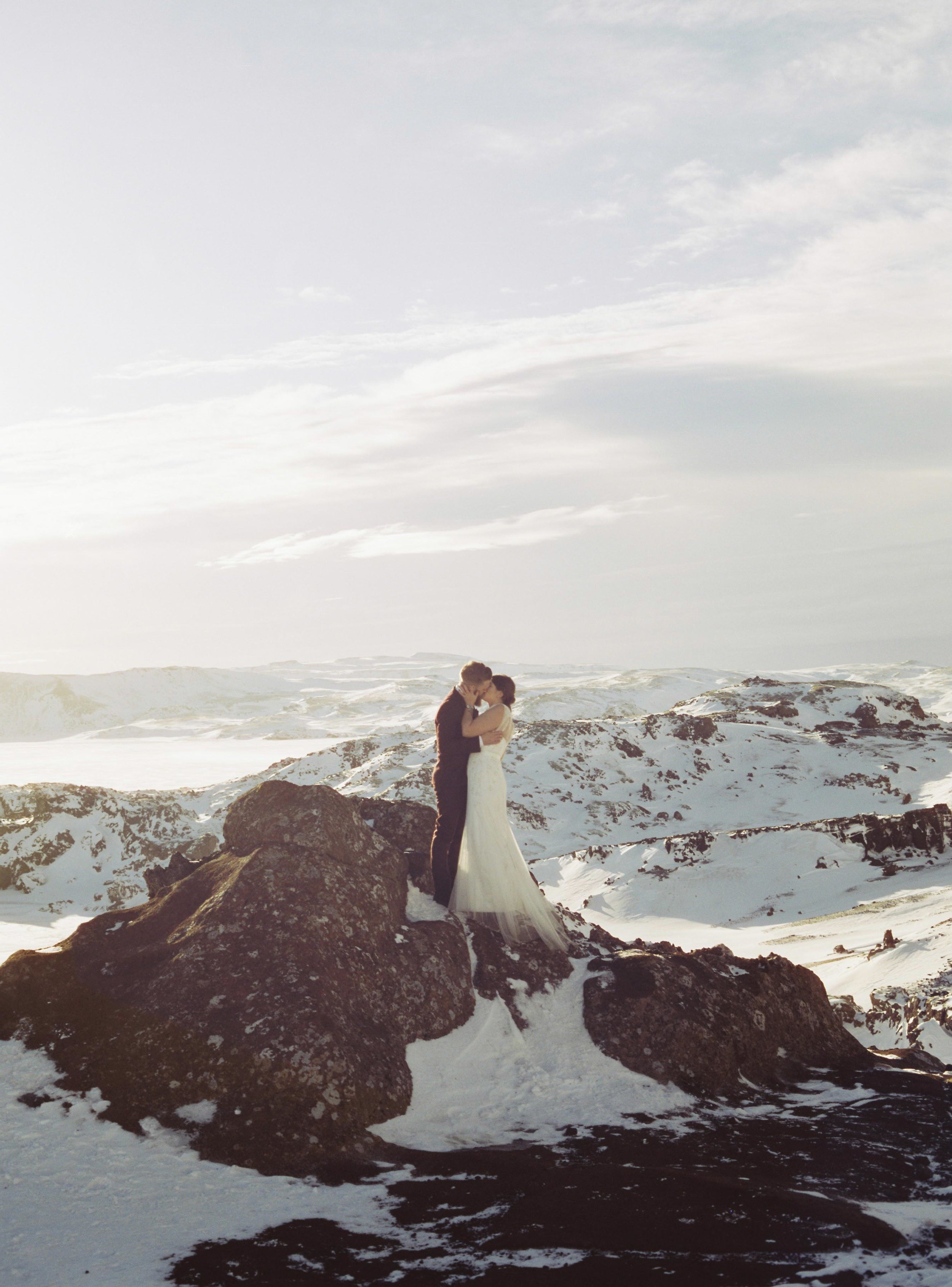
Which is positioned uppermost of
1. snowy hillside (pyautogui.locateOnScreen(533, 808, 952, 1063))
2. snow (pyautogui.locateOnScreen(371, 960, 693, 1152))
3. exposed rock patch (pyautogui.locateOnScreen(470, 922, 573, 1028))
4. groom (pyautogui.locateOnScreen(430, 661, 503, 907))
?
groom (pyautogui.locateOnScreen(430, 661, 503, 907))

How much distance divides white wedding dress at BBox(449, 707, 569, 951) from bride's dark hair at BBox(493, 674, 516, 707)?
0.28m

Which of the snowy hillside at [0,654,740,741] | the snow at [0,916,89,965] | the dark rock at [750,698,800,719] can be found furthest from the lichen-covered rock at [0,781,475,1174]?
the snowy hillside at [0,654,740,741]

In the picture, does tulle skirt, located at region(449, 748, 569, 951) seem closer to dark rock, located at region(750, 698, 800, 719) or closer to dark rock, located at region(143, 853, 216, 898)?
dark rock, located at region(143, 853, 216, 898)

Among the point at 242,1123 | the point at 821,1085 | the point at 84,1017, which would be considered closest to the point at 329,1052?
the point at 242,1123

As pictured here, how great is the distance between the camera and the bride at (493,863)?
9883 mm

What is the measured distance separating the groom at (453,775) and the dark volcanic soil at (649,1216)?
3475 millimetres

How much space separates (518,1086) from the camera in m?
7.95

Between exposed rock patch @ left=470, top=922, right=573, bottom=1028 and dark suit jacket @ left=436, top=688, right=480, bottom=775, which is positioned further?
dark suit jacket @ left=436, top=688, right=480, bottom=775

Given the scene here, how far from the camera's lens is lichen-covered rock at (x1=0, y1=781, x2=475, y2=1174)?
6.84m

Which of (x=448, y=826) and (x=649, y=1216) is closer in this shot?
(x=649, y=1216)

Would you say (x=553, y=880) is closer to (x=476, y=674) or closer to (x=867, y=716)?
(x=476, y=674)

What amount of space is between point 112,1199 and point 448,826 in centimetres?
502

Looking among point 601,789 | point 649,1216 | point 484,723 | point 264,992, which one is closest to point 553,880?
point 601,789

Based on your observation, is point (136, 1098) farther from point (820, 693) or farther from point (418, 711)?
point (418, 711)
